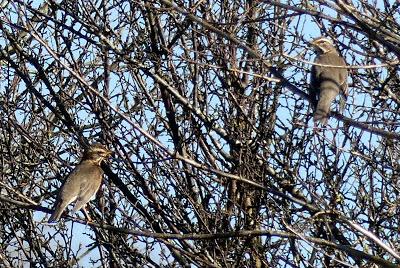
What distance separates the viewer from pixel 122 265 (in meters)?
9.66

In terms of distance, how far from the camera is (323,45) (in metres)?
9.25

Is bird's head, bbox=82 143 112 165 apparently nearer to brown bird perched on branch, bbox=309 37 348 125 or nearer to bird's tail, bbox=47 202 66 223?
bird's tail, bbox=47 202 66 223

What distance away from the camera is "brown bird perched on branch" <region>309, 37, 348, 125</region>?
29.6 feet

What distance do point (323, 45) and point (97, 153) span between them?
7.74ft

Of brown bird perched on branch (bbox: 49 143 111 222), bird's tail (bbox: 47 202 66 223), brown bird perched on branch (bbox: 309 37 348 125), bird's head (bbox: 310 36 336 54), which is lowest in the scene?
bird's tail (bbox: 47 202 66 223)

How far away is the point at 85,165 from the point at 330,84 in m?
2.57

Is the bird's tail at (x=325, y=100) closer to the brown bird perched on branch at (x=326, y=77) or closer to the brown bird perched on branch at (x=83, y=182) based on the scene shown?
the brown bird perched on branch at (x=326, y=77)

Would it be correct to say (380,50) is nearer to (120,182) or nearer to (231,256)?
(231,256)

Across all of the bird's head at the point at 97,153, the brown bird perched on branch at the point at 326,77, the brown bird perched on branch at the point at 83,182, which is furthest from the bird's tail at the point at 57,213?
the brown bird perched on branch at the point at 326,77

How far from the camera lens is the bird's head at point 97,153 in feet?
32.0

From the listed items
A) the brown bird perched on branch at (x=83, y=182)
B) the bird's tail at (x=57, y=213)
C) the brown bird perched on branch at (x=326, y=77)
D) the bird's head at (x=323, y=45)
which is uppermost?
the bird's head at (x=323, y=45)

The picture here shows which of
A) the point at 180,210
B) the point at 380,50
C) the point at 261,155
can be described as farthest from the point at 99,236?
the point at 380,50

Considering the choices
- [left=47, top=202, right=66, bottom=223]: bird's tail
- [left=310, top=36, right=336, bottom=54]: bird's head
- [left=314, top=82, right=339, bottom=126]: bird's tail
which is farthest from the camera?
[left=47, top=202, right=66, bottom=223]: bird's tail

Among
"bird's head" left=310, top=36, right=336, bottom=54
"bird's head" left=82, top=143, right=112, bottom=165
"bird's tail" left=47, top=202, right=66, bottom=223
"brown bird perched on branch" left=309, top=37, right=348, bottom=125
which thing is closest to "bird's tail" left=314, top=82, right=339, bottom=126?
"brown bird perched on branch" left=309, top=37, right=348, bottom=125
